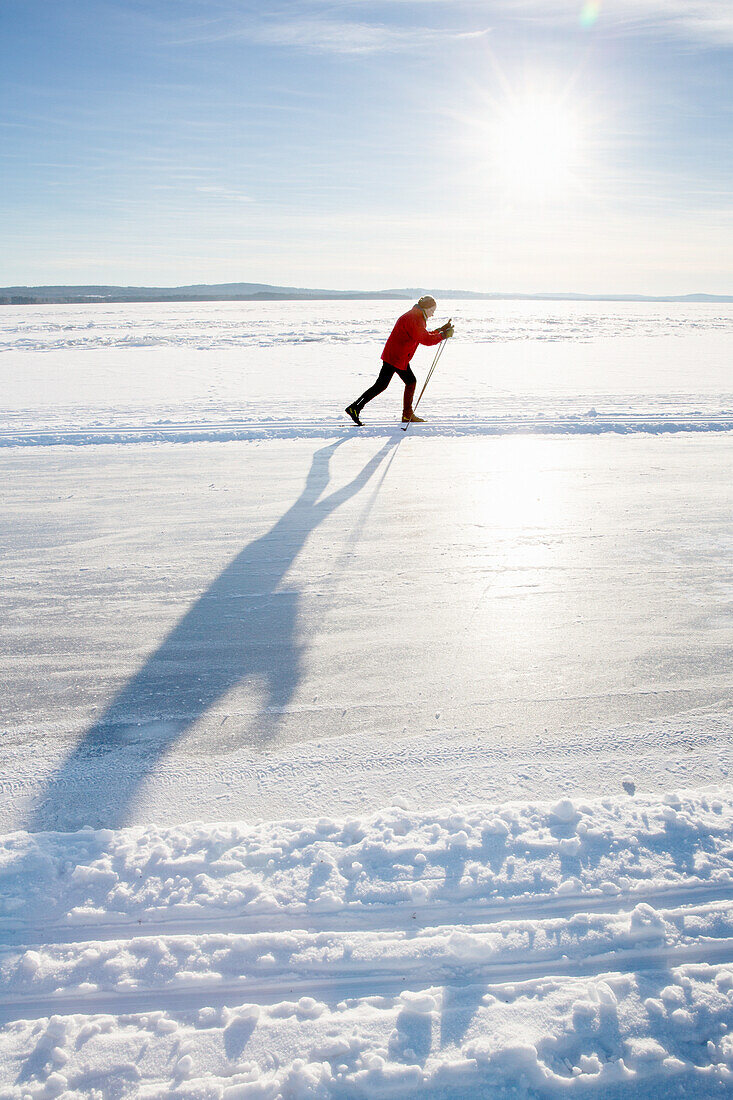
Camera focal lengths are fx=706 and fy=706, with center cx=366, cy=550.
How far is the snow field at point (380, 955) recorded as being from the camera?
1531 mm

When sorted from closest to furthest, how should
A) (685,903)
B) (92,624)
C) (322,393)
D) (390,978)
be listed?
1. (390,978)
2. (685,903)
3. (92,624)
4. (322,393)

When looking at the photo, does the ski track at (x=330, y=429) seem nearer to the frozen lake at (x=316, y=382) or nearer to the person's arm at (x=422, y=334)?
the frozen lake at (x=316, y=382)

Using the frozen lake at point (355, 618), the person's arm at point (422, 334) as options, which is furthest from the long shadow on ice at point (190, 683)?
the person's arm at point (422, 334)

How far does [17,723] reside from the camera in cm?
269

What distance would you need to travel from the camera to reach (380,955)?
175cm

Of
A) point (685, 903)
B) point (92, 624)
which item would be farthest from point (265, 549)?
point (685, 903)

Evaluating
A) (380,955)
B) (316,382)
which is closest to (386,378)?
(316,382)

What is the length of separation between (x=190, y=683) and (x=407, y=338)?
5790mm

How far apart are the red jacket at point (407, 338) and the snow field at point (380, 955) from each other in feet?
20.9

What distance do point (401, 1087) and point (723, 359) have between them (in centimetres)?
1933

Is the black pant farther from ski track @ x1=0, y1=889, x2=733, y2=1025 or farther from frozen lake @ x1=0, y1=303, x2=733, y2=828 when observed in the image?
ski track @ x1=0, y1=889, x2=733, y2=1025

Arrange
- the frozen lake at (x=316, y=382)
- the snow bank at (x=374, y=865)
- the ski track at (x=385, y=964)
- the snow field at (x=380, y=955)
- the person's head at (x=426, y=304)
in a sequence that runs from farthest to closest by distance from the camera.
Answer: the frozen lake at (x=316, y=382), the person's head at (x=426, y=304), the snow bank at (x=374, y=865), the ski track at (x=385, y=964), the snow field at (x=380, y=955)

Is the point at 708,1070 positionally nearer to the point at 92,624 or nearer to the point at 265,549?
the point at 92,624

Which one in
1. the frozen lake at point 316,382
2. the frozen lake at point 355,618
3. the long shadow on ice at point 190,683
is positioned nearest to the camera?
the long shadow on ice at point 190,683
